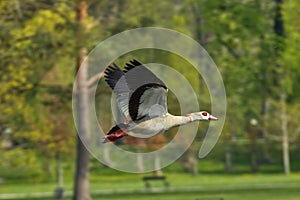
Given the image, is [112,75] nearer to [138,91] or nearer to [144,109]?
[138,91]

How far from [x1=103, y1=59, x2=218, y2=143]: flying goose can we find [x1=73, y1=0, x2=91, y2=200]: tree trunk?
2129 cm

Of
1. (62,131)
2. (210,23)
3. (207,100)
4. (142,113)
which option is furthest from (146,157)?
(142,113)

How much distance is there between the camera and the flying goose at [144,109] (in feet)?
44.7

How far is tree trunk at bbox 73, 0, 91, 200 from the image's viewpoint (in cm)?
3650

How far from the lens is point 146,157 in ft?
228

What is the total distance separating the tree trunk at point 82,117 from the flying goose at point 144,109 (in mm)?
21292

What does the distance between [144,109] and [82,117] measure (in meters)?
24.0

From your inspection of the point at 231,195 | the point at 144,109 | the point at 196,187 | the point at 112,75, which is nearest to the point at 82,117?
the point at 231,195

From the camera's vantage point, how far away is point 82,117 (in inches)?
1494

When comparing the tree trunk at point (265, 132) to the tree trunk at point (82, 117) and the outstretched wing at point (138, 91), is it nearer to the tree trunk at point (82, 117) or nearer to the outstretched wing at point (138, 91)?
the tree trunk at point (82, 117)

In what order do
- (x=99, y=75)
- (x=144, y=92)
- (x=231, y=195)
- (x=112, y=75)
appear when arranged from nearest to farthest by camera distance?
(x=144, y=92)
(x=112, y=75)
(x=99, y=75)
(x=231, y=195)

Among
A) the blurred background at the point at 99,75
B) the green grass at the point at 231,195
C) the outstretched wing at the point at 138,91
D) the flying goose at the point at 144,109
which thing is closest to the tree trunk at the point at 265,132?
the blurred background at the point at 99,75

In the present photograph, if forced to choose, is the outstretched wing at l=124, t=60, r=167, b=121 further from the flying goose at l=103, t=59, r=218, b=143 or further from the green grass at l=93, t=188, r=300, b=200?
the green grass at l=93, t=188, r=300, b=200

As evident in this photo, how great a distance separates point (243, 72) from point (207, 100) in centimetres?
593
